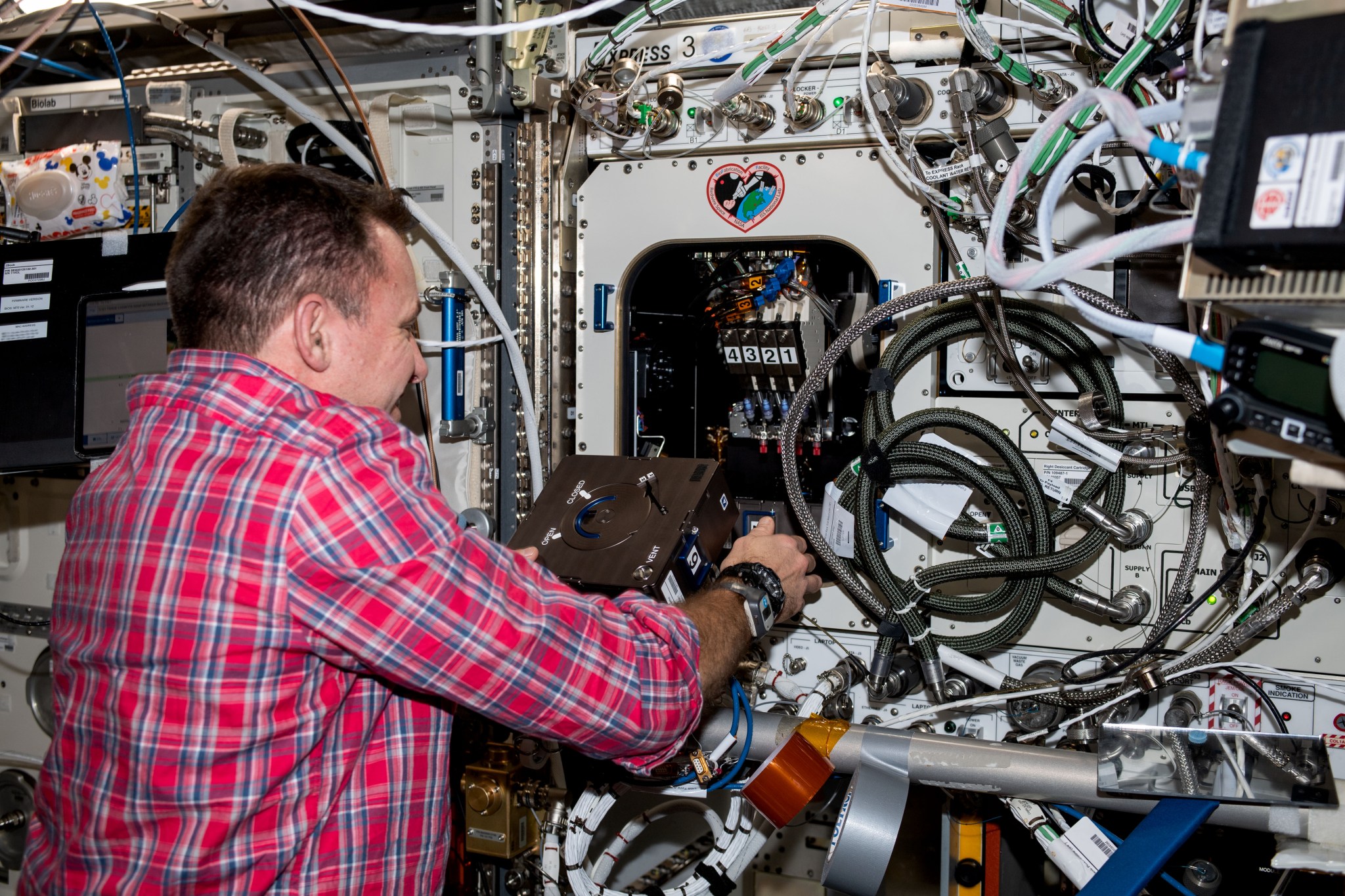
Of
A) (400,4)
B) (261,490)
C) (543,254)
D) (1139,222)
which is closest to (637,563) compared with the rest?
(261,490)

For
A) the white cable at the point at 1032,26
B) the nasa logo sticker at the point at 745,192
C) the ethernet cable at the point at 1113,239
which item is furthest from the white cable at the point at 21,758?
the white cable at the point at 1032,26

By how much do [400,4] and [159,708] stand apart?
217 centimetres

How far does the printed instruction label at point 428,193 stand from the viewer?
2.65 meters

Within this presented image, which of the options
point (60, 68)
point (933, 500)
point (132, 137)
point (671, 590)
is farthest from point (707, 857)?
point (60, 68)

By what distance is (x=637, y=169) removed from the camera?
2598mm

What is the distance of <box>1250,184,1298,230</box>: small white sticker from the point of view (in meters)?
1.01

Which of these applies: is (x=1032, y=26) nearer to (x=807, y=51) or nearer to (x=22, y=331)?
(x=807, y=51)

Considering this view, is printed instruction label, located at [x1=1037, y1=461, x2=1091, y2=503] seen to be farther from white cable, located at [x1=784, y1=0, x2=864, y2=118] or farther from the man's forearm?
white cable, located at [x1=784, y1=0, x2=864, y2=118]

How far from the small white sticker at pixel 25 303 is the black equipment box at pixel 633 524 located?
163 cm

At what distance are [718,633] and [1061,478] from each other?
3.19 ft

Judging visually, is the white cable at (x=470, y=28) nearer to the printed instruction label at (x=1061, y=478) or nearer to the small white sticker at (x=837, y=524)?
the small white sticker at (x=837, y=524)

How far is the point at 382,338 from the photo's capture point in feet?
5.66

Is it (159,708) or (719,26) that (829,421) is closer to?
(719,26)

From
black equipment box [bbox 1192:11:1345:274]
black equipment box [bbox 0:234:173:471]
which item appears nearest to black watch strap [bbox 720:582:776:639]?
black equipment box [bbox 1192:11:1345:274]
